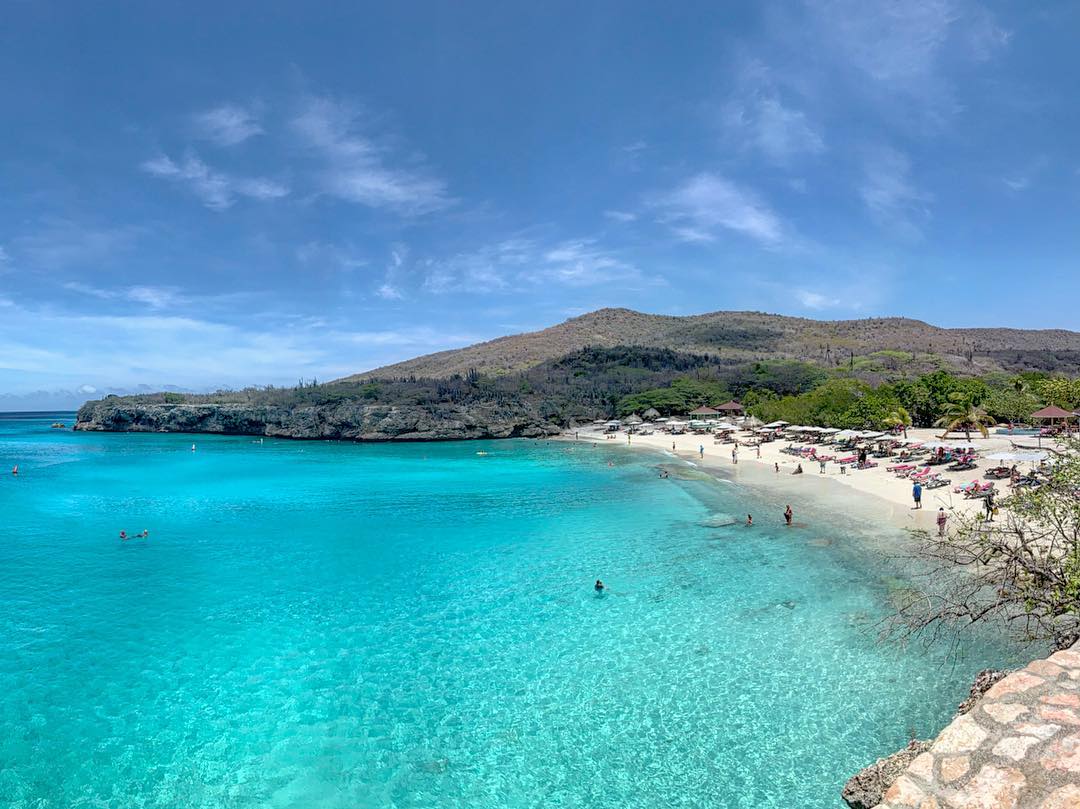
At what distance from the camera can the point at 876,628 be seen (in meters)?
14.7

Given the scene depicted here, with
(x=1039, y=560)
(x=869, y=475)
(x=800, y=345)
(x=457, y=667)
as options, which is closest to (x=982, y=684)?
(x=1039, y=560)

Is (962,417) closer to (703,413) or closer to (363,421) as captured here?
(703,413)

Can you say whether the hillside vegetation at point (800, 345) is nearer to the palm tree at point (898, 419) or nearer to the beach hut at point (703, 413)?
the beach hut at point (703, 413)

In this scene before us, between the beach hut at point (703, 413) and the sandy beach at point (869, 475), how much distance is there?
19.4m

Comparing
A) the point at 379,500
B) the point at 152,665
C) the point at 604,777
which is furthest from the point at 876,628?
the point at 379,500

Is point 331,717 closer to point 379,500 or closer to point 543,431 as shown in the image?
point 379,500

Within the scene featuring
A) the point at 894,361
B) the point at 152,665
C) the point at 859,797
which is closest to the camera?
the point at 859,797

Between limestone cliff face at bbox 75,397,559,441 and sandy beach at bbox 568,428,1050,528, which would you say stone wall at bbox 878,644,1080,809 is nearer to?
sandy beach at bbox 568,428,1050,528

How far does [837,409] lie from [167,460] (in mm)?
73866

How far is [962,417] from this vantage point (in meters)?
47.0

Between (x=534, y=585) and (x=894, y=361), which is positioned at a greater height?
(x=894, y=361)

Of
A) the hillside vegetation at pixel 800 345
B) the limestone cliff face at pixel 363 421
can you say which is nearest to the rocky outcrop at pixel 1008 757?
the limestone cliff face at pixel 363 421

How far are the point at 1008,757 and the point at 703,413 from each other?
8427cm

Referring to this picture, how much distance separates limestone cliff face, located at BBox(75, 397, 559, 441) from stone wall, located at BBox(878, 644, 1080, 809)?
8337 cm
